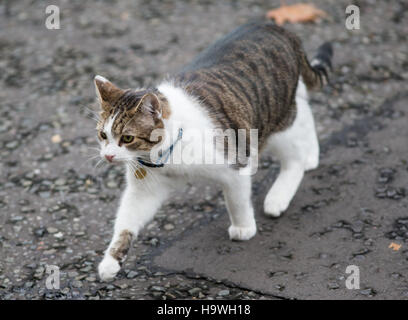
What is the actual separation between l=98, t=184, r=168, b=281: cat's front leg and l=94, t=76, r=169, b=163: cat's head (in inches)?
12.2

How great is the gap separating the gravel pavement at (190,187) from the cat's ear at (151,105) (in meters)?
0.97

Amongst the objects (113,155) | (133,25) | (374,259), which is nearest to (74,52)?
(133,25)

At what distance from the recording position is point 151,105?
2777 mm

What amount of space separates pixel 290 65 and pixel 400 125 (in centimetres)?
140

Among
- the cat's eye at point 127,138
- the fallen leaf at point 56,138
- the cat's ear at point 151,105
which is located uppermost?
the fallen leaf at point 56,138

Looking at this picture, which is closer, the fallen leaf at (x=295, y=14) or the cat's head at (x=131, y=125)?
the cat's head at (x=131, y=125)

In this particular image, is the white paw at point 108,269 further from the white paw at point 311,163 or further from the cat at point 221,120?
the white paw at point 311,163

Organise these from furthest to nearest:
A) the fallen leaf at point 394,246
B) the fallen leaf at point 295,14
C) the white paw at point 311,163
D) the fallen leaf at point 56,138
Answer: the fallen leaf at point 295,14
the fallen leaf at point 56,138
the white paw at point 311,163
the fallen leaf at point 394,246

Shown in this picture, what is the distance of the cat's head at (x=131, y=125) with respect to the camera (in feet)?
9.18

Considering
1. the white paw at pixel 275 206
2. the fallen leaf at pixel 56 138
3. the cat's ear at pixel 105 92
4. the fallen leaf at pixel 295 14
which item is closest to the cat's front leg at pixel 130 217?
the cat's ear at pixel 105 92

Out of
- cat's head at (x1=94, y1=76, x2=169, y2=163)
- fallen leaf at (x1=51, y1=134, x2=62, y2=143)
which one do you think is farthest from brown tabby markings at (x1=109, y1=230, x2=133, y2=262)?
fallen leaf at (x1=51, y1=134, x2=62, y2=143)

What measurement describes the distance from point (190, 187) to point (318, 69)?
1187 millimetres

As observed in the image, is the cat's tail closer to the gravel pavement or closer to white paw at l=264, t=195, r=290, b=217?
the gravel pavement

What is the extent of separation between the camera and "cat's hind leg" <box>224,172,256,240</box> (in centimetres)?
314
